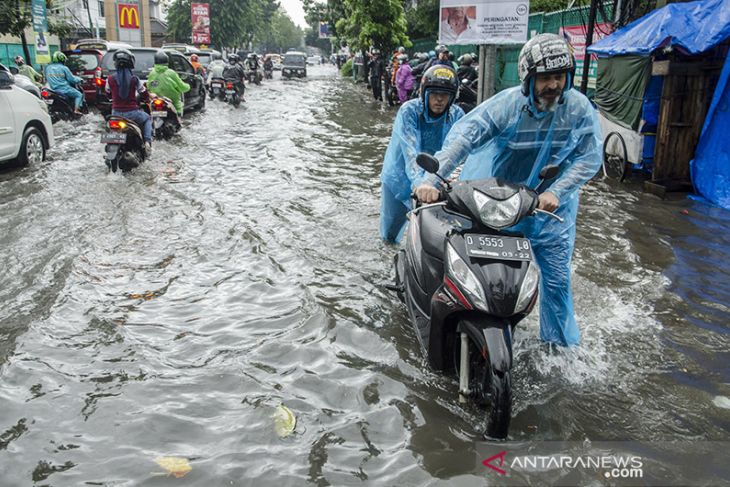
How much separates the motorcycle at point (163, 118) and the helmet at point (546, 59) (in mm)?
9337

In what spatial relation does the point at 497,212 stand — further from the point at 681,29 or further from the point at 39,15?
the point at 39,15

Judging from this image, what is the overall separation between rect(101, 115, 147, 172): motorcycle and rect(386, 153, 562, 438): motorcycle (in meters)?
6.86

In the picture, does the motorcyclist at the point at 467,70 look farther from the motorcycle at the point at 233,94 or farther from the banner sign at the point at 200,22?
the banner sign at the point at 200,22

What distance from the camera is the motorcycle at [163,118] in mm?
11523

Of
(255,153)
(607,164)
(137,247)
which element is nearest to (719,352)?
(137,247)

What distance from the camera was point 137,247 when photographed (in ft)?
19.1

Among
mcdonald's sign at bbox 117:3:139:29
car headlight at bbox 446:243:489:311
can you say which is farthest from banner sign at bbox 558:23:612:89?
mcdonald's sign at bbox 117:3:139:29

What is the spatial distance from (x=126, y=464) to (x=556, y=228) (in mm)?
2577

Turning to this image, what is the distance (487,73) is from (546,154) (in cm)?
832

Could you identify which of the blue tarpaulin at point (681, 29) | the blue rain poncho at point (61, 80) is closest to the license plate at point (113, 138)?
the blue rain poncho at point (61, 80)

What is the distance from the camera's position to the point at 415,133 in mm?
4785

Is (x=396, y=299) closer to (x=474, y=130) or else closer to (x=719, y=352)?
(x=474, y=130)

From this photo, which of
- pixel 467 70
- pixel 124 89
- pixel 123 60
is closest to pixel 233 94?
pixel 467 70

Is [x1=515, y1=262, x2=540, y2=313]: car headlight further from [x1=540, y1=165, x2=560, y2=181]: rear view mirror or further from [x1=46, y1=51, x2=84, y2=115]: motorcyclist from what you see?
[x1=46, y1=51, x2=84, y2=115]: motorcyclist
